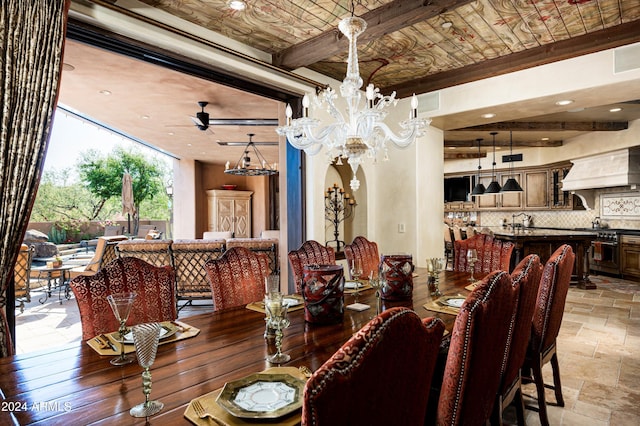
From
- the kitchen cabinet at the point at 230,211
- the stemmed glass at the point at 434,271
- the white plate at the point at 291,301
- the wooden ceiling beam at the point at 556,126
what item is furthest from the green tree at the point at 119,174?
the stemmed glass at the point at 434,271

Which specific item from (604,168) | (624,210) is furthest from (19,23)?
(624,210)

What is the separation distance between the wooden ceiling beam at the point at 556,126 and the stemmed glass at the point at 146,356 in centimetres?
594

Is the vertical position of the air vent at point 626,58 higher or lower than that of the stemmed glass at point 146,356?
higher

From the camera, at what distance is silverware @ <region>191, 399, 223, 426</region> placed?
0.89 metres

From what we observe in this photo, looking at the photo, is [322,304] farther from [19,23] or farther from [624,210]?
[624,210]

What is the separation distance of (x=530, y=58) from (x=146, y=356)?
12.5ft

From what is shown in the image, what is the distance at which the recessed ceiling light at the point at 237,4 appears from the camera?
Result: 246 cm

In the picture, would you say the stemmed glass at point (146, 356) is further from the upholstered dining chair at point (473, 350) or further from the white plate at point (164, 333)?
the upholstered dining chair at point (473, 350)

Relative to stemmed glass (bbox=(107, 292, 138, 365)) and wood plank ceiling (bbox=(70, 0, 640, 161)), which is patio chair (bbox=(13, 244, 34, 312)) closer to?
wood plank ceiling (bbox=(70, 0, 640, 161))

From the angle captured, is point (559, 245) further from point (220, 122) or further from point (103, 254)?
point (103, 254)

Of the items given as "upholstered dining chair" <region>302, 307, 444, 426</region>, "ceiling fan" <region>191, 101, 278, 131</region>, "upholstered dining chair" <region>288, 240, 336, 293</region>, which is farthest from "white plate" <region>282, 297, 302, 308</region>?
"ceiling fan" <region>191, 101, 278, 131</region>

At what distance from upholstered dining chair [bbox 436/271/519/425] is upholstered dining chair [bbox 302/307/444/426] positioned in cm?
17

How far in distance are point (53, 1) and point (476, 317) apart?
2.46m

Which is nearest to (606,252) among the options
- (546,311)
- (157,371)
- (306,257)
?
(546,311)
